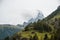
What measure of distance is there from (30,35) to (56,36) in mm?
5810

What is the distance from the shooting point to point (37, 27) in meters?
30.8

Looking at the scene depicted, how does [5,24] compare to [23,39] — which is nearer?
[23,39]

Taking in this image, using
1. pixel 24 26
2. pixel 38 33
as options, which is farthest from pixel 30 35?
pixel 24 26

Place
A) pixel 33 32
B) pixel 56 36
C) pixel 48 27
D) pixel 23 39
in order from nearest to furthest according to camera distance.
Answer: pixel 56 36 < pixel 23 39 < pixel 48 27 < pixel 33 32

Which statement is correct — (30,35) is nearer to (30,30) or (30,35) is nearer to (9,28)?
(30,30)

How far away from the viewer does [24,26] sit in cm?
3300

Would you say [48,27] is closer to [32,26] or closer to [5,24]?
[32,26]

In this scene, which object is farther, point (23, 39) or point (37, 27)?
point (37, 27)

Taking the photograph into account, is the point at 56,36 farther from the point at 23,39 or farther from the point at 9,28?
the point at 9,28

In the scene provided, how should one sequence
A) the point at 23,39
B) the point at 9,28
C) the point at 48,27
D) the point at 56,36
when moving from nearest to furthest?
the point at 56,36
the point at 23,39
the point at 48,27
the point at 9,28

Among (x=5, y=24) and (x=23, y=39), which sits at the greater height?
(x=5, y=24)

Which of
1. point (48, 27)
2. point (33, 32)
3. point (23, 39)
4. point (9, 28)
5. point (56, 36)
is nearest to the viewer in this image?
point (56, 36)

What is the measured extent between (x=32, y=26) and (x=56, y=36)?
7753mm

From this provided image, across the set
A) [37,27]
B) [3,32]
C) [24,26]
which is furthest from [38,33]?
[3,32]
